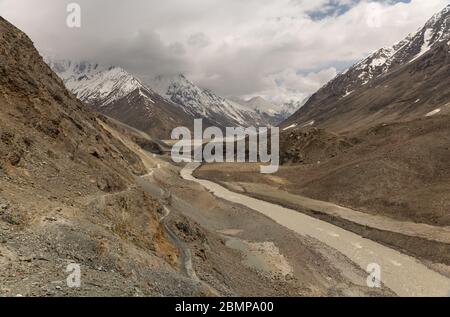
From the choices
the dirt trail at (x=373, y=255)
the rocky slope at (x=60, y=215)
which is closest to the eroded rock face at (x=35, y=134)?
the rocky slope at (x=60, y=215)

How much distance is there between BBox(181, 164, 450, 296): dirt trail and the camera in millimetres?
45969

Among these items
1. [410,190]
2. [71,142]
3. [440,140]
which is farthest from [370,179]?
[71,142]

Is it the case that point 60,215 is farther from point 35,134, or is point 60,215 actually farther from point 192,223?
point 192,223

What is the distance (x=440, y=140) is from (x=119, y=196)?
252 ft

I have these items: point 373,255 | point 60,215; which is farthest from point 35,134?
point 373,255

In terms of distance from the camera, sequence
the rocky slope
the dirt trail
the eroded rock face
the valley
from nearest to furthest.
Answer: the rocky slope, the valley, the eroded rock face, the dirt trail

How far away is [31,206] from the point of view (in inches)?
1114

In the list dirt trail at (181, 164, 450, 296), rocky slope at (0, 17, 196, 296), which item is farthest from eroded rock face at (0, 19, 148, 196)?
dirt trail at (181, 164, 450, 296)

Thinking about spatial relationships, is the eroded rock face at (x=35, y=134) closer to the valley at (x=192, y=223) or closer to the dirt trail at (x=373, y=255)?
the valley at (x=192, y=223)

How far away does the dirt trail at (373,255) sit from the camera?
46.0 m

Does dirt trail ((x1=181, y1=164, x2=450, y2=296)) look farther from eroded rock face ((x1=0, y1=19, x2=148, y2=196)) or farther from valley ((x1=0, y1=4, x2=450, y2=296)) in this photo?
eroded rock face ((x1=0, y1=19, x2=148, y2=196))

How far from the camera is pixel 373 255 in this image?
5631cm

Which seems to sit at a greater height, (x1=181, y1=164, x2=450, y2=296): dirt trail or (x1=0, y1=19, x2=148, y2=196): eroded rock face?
(x1=0, y1=19, x2=148, y2=196): eroded rock face
